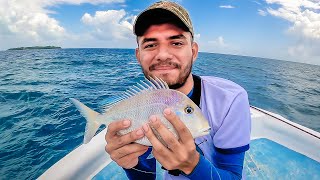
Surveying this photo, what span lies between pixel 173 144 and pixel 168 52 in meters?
0.95

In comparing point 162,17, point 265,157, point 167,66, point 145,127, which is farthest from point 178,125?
point 265,157

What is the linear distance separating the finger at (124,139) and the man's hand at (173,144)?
0.25 ft

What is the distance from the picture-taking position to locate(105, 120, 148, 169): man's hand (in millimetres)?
1689

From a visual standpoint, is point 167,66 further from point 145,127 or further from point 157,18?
point 145,127

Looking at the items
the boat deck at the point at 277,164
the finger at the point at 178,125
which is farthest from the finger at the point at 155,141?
the boat deck at the point at 277,164

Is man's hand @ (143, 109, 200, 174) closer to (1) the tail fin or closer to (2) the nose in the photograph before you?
(1) the tail fin

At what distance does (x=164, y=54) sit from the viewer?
2.19 metres

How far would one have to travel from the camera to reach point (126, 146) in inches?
72.6

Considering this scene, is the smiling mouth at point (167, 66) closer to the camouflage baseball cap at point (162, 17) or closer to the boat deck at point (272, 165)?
the camouflage baseball cap at point (162, 17)

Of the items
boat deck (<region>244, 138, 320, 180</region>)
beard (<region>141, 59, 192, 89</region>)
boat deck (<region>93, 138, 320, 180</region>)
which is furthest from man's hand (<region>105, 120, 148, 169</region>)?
boat deck (<region>244, 138, 320, 180</region>)

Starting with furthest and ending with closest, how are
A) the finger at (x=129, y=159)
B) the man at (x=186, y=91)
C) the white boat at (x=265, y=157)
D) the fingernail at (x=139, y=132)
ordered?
the white boat at (x=265, y=157) → the man at (x=186, y=91) → the finger at (x=129, y=159) → the fingernail at (x=139, y=132)

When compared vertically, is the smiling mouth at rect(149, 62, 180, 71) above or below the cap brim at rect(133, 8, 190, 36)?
below

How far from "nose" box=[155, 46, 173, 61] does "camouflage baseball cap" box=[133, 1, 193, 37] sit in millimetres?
241

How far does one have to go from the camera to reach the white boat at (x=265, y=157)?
3494 millimetres
